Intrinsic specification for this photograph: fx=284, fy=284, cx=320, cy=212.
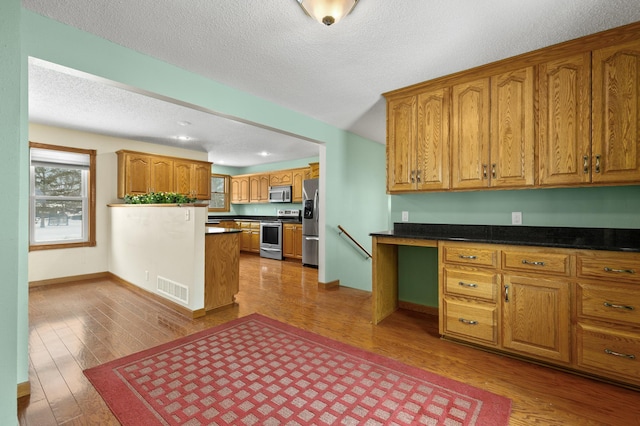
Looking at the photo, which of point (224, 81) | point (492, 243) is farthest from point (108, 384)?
point (492, 243)

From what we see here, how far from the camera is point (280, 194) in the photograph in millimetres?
7457

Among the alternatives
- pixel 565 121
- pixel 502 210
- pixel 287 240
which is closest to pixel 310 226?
pixel 287 240

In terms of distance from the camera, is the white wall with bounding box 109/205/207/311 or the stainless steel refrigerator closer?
the white wall with bounding box 109/205/207/311

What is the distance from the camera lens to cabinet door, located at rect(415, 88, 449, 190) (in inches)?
113

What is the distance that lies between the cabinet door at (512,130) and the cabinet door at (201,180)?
543 centimetres

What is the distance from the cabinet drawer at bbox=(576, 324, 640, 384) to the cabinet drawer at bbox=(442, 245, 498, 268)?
69 centimetres

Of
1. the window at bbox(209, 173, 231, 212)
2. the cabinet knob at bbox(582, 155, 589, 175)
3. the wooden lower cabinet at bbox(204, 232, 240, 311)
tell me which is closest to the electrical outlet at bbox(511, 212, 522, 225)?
the cabinet knob at bbox(582, 155, 589, 175)

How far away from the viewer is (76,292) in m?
4.09

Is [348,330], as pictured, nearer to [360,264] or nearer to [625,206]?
[360,264]

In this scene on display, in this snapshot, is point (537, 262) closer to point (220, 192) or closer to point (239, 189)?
point (239, 189)

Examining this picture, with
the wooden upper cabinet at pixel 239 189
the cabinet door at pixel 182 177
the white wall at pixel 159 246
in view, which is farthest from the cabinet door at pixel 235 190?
the white wall at pixel 159 246

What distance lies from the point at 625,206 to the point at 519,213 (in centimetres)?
71

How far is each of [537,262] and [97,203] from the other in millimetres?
6225

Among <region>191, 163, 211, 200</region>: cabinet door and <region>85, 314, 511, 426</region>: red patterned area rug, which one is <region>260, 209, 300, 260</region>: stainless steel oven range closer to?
<region>191, 163, 211, 200</region>: cabinet door
